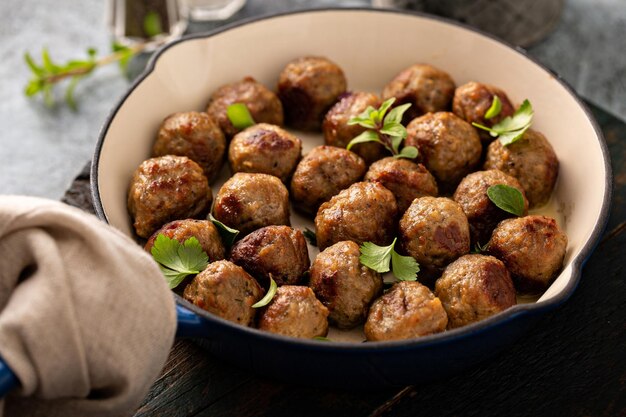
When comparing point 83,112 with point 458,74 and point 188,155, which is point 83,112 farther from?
point 458,74

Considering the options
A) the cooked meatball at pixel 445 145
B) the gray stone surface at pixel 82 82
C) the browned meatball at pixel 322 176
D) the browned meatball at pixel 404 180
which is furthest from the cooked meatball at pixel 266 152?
the gray stone surface at pixel 82 82

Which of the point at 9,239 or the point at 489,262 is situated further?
the point at 489,262

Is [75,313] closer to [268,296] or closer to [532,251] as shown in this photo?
[268,296]

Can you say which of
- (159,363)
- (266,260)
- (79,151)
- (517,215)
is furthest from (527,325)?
(79,151)

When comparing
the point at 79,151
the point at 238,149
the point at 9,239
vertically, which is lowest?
the point at 79,151

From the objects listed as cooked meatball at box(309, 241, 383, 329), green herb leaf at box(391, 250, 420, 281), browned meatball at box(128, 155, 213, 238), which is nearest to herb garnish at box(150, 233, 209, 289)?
browned meatball at box(128, 155, 213, 238)

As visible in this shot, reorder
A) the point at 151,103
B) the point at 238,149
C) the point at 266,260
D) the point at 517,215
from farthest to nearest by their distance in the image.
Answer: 1. the point at 151,103
2. the point at 238,149
3. the point at 517,215
4. the point at 266,260

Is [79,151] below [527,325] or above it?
below
